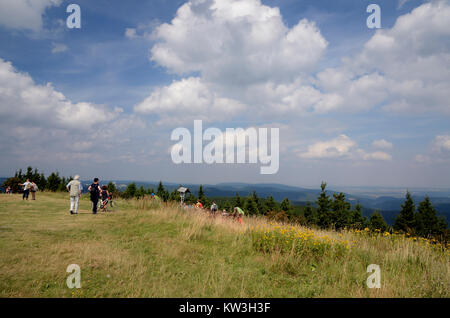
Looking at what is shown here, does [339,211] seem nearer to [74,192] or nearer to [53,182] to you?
[74,192]

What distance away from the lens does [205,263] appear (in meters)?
6.33

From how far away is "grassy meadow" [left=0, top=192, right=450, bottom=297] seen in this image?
4.65 meters

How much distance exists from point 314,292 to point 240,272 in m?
1.80

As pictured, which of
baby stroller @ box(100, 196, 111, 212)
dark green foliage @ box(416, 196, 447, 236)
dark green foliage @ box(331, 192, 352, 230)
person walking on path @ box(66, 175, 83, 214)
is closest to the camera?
person walking on path @ box(66, 175, 83, 214)

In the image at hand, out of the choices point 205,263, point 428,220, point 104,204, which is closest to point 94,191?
point 104,204

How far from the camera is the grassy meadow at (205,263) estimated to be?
4652 millimetres

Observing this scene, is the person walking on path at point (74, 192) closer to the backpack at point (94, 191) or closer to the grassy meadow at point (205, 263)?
the backpack at point (94, 191)

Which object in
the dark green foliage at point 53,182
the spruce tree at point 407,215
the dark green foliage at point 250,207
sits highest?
the dark green foliage at point 53,182

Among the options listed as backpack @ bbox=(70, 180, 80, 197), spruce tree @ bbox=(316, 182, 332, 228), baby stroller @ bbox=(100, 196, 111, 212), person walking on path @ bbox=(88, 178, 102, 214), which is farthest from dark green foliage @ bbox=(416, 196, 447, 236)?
backpack @ bbox=(70, 180, 80, 197)

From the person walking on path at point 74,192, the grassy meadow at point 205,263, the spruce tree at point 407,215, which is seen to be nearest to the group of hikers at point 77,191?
the person walking on path at point 74,192

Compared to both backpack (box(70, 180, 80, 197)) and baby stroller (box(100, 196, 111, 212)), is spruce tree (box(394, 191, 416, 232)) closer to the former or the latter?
baby stroller (box(100, 196, 111, 212))

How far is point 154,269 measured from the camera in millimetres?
5723
